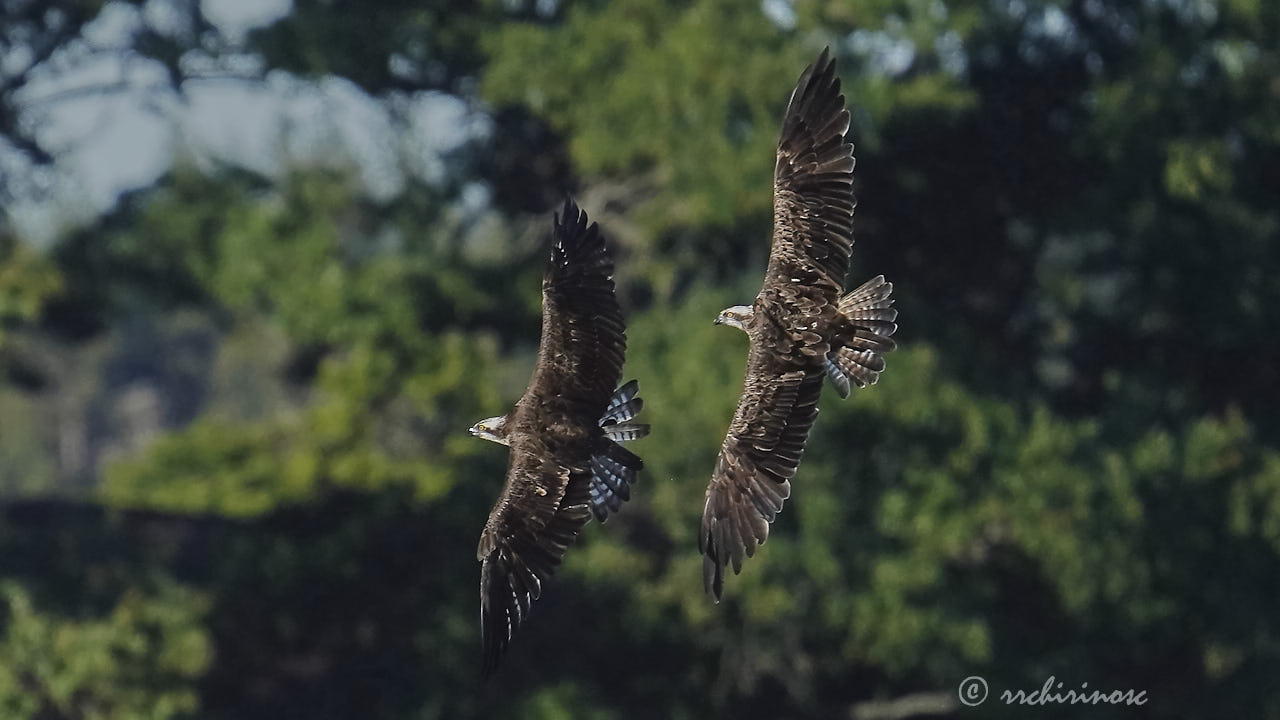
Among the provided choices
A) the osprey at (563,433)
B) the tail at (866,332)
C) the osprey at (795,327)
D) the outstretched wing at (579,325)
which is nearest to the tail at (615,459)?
the osprey at (563,433)

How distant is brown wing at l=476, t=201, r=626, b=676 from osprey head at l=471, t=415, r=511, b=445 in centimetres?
13

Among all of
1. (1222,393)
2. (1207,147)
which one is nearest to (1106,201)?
(1207,147)

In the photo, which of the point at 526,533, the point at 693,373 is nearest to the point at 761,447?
the point at 526,533

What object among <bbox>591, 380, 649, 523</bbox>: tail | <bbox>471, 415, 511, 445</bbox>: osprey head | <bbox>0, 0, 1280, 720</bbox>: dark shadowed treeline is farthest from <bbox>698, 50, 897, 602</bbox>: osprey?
<bbox>0, 0, 1280, 720</bbox>: dark shadowed treeline

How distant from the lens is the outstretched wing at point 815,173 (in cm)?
1203

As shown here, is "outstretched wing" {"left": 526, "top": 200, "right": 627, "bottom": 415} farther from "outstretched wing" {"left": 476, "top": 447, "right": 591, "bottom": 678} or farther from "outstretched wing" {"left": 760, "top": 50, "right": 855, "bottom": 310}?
"outstretched wing" {"left": 760, "top": 50, "right": 855, "bottom": 310}

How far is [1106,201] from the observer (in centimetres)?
2619

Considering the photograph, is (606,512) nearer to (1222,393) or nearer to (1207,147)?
(1207,147)

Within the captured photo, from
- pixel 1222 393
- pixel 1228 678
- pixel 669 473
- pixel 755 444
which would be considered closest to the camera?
pixel 755 444

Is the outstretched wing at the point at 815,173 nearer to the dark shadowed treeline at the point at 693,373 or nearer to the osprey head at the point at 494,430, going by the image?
the osprey head at the point at 494,430

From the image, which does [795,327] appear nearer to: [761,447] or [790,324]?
[790,324]

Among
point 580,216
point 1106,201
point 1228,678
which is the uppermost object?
point 1106,201

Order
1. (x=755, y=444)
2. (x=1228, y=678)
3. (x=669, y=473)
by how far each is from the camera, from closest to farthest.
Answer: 1. (x=755, y=444)
2. (x=669, y=473)
3. (x=1228, y=678)

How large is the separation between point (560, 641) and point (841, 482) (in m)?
3.67
